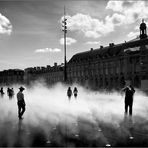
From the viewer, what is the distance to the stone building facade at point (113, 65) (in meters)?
85.9

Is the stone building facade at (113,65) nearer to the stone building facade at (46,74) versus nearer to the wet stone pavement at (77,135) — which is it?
the stone building facade at (46,74)

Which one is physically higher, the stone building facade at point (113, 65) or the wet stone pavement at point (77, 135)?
the stone building facade at point (113, 65)

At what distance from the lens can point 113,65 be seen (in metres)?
99.7

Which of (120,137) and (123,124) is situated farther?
(123,124)

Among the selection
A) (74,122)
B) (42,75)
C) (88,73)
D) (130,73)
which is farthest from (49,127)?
(42,75)

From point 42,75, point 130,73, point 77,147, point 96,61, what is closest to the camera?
point 77,147

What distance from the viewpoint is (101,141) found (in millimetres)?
8961

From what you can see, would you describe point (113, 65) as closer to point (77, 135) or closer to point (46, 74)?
point (46, 74)

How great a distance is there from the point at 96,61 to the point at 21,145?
101021mm

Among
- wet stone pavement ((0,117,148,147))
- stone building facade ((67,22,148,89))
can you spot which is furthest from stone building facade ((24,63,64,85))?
wet stone pavement ((0,117,148,147))

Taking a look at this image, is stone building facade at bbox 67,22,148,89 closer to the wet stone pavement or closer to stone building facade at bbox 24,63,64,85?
stone building facade at bbox 24,63,64,85

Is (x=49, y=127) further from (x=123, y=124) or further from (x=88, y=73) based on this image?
(x=88, y=73)

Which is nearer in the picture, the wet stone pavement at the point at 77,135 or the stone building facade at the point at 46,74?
the wet stone pavement at the point at 77,135

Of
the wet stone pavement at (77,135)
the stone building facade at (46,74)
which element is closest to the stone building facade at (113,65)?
the stone building facade at (46,74)
